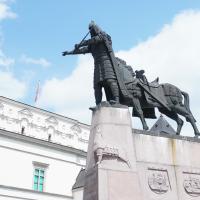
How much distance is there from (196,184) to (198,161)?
678mm

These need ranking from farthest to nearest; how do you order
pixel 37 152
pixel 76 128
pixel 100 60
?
pixel 76 128
pixel 37 152
pixel 100 60

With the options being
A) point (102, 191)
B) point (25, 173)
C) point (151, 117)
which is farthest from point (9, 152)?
point (102, 191)

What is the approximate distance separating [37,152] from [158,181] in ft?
83.3

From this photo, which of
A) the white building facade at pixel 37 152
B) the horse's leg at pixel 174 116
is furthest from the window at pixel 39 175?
the horse's leg at pixel 174 116

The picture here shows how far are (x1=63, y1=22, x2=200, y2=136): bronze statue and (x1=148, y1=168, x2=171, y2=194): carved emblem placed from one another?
1.34m

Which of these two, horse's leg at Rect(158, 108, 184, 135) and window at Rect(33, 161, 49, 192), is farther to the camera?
window at Rect(33, 161, 49, 192)

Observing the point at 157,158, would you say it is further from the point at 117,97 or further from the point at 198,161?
the point at 117,97

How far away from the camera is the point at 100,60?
11578 millimetres

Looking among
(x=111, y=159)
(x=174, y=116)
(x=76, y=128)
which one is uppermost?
(x=76, y=128)

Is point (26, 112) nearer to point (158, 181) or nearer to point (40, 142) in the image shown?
point (40, 142)

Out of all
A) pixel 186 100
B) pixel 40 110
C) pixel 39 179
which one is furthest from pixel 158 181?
pixel 40 110

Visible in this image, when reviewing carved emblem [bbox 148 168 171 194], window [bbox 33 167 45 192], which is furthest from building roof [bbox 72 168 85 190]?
carved emblem [bbox 148 168 171 194]

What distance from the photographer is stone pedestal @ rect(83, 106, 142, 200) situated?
31.3 ft

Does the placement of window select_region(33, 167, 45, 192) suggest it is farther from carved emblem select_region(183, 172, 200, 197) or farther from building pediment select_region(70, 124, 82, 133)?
carved emblem select_region(183, 172, 200, 197)
